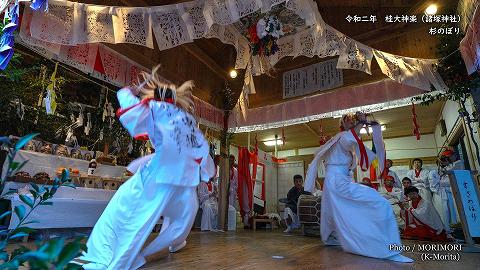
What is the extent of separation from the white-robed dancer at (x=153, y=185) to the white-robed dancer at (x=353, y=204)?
67.4 inches

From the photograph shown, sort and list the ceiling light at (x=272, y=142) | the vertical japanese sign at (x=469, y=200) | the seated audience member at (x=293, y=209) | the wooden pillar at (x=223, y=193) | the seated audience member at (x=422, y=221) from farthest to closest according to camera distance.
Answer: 1. the ceiling light at (x=272, y=142)
2. the seated audience member at (x=293, y=209)
3. the wooden pillar at (x=223, y=193)
4. the seated audience member at (x=422, y=221)
5. the vertical japanese sign at (x=469, y=200)

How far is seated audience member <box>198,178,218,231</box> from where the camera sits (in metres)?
5.92

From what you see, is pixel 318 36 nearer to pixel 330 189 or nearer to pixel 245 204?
pixel 330 189

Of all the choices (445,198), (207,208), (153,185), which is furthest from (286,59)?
(153,185)

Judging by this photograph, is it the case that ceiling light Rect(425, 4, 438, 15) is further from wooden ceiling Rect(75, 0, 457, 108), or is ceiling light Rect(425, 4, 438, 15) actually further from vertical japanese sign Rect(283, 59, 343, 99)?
vertical japanese sign Rect(283, 59, 343, 99)

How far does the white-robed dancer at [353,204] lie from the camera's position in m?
2.81

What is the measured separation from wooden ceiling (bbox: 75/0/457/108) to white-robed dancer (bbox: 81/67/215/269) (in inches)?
114

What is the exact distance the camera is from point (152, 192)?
2215 millimetres

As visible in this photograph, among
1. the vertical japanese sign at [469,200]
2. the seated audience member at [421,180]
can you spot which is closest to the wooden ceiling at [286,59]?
the vertical japanese sign at [469,200]

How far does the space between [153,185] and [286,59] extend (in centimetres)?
510

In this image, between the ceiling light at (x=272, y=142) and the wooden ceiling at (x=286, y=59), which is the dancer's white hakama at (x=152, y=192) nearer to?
the wooden ceiling at (x=286, y=59)

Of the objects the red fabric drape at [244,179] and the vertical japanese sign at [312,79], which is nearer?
the vertical japanese sign at [312,79]

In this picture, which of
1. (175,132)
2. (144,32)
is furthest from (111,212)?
(144,32)

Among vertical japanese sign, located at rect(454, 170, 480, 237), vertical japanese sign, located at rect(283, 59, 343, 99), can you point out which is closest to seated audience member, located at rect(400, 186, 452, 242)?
vertical japanese sign, located at rect(454, 170, 480, 237)
